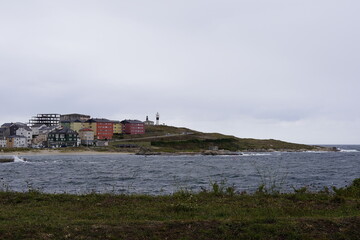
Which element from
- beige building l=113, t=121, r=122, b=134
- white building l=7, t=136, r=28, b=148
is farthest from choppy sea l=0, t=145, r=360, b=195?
beige building l=113, t=121, r=122, b=134

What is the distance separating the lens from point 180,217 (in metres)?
11.7

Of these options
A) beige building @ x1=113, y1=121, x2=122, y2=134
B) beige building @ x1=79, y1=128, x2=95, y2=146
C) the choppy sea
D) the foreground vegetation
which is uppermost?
beige building @ x1=113, y1=121, x2=122, y2=134

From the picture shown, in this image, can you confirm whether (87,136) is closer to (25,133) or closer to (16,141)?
(16,141)

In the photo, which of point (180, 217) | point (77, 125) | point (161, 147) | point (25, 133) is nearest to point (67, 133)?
point (25, 133)

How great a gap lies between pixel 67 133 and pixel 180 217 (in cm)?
13871

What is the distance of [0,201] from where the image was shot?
15.0 metres

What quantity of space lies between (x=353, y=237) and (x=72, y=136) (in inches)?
5604

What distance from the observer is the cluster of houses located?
5517 inches

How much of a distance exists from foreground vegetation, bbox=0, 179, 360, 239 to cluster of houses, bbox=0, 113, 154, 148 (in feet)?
416

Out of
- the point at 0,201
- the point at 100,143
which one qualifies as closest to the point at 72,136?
the point at 100,143

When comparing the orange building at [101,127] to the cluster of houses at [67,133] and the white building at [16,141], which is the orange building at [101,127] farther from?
the white building at [16,141]

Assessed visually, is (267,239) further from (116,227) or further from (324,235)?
(116,227)

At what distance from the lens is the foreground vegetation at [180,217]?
963 centimetres

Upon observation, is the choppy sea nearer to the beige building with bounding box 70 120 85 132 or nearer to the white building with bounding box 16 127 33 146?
the white building with bounding box 16 127 33 146
